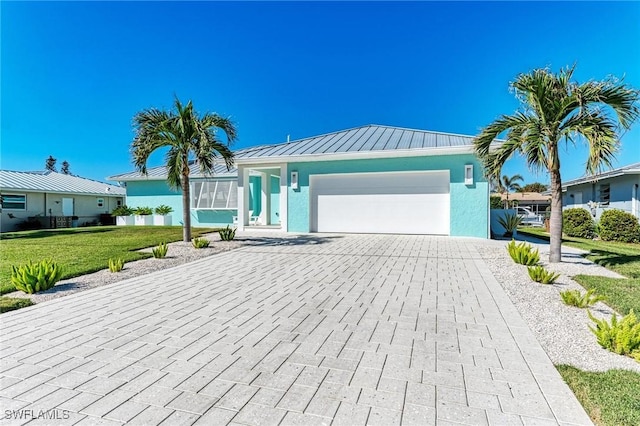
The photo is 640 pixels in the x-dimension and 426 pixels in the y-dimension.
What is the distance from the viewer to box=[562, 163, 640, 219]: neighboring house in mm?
15680

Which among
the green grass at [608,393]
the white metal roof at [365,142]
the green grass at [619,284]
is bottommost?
the green grass at [608,393]

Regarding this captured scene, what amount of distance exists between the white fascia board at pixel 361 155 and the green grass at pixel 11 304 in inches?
434

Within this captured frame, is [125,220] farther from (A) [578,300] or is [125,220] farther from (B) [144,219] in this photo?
(A) [578,300]

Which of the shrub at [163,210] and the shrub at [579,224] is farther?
the shrub at [163,210]

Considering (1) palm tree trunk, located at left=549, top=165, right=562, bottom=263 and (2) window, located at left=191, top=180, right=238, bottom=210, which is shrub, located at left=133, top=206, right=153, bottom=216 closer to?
(2) window, located at left=191, top=180, right=238, bottom=210

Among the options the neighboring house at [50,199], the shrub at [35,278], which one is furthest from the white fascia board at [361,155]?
the neighboring house at [50,199]

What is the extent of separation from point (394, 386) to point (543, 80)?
7.88 meters

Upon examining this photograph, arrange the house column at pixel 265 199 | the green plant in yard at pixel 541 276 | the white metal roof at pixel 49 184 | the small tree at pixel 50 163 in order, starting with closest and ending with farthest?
the green plant in yard at pixel 541 276
the house column at pixel 265 199
the white metal roof at pixel 49 184
the small tree at pixel 50 163

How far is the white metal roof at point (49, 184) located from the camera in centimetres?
2123

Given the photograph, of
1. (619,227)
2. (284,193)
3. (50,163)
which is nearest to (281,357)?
(284,193)

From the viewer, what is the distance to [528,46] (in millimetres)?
12898

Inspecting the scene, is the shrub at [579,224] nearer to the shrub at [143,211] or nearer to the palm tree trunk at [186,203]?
the palm tree trunk at [186,203]

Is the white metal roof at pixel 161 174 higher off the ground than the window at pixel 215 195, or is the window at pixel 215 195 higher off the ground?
the white metal roof at pixel 161 174

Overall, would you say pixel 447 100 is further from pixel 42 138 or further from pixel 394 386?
pixel 42 138
